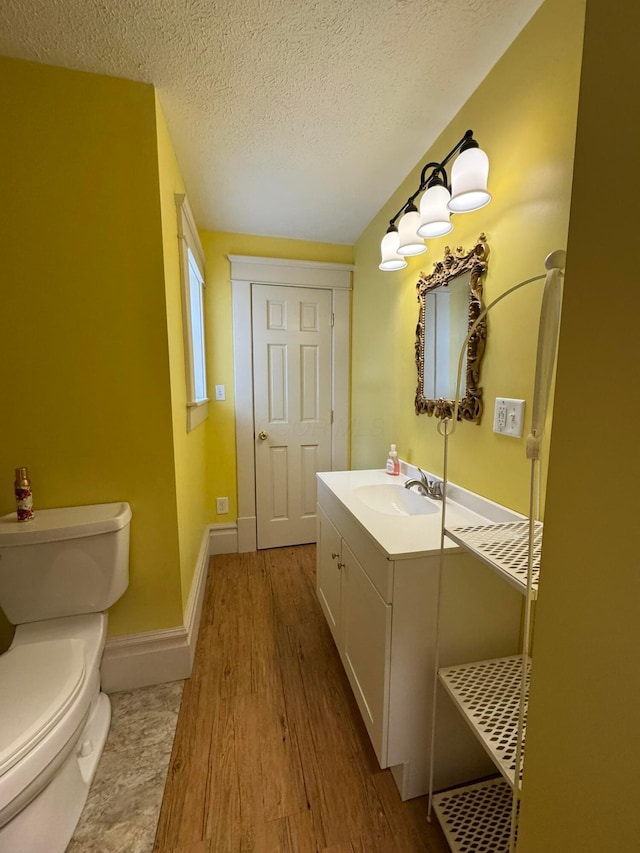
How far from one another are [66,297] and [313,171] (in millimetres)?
1249

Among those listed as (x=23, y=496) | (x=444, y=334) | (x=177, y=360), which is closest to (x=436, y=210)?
(x=444, y=334)

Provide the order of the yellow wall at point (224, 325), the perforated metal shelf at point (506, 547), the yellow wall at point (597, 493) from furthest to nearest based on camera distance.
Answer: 1. the yellow wall at point (224, 325)
2. the perforated metal shelf at point (506, 547)
3. the yellow wall at point (597, 493)

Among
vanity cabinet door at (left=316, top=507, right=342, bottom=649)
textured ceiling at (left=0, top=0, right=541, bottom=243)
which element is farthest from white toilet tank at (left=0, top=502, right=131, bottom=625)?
textured ceiling at (left=0, top=0, right=541, bottom=243)

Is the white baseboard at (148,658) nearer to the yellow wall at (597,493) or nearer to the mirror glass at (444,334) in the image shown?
the yellow wall at (597,493)

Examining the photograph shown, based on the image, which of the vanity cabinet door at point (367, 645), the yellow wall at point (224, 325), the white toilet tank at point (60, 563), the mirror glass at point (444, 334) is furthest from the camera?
the yellow wall at point (224, 325)

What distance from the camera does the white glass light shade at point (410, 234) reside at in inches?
54.9

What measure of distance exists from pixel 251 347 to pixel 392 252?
1.23 m

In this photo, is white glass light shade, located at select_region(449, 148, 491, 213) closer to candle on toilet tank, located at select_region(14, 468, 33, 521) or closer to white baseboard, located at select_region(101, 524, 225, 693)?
candle on toilet tank, located at select_region(14, 468, 33, 521)

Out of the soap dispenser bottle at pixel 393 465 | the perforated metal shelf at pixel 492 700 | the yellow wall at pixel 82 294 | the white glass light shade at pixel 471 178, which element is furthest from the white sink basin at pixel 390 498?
the white glass light shade at pixel 471 178

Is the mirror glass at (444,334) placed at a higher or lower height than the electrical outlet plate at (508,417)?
higher

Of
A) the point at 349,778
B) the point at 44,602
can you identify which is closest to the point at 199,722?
the point at 349,778

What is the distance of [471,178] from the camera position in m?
1.05

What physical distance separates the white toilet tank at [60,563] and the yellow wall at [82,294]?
13 cm

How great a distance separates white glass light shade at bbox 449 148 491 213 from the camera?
105 centimetres
